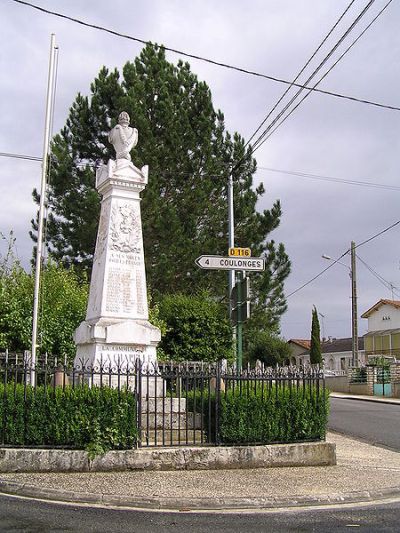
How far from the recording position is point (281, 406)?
32.1 ft

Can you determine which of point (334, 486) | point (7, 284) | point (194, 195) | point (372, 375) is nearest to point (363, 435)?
point (334, 486)

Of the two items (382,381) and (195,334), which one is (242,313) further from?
(382,381)

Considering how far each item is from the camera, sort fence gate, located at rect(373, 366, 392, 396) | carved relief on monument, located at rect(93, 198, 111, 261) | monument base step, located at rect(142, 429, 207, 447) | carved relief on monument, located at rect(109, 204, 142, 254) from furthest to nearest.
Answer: fence gate, located at rect(373, 366, 392, 396), carved relief on monument, located at rect(93, 198, 111, 261), carved relief on monument, located at rect(109, 204, 142, 254), monument base step, located at rect(142, 429, 207, 447)

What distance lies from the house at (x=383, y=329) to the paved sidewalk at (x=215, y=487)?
46.3 metres

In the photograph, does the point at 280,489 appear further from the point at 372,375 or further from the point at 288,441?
the point at 372,375

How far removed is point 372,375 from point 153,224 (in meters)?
17.0

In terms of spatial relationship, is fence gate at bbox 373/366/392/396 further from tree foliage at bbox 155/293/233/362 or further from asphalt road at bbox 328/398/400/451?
tree foliage at bbox 155/293/233/362

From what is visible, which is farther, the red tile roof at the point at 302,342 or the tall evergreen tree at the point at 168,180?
the red tile roof at the point at 302,342

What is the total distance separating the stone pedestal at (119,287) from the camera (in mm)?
11266

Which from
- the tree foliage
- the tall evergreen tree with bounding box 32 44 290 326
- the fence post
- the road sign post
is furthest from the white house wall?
the fence post

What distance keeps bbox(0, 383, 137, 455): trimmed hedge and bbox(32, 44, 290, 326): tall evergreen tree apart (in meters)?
15.8

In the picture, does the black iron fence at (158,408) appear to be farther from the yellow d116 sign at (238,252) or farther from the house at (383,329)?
the house at (383,329)

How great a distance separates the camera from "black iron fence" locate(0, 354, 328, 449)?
8.71 m

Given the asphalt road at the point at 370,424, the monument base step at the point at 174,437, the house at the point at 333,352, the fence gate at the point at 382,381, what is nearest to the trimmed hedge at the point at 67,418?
the monument base step at the point at 174,437
